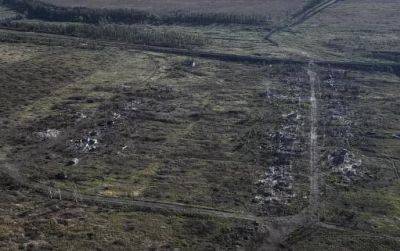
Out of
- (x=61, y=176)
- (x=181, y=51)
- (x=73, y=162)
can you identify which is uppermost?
(x=181, y=51)

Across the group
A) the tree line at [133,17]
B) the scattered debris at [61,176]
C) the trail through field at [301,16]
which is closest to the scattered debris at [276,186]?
the scattered debris at [61,176]

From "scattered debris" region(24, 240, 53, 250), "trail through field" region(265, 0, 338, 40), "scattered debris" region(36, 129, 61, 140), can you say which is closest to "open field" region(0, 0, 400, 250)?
"scattered debris" region(24, 240, 53, 250)

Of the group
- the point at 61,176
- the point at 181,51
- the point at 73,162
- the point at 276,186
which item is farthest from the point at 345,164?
the point at 181,51

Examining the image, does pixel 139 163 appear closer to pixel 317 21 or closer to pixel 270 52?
pixel 270 52

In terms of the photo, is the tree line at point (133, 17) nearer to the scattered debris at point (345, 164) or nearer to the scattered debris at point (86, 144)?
the scattered debris at point (86, 144)

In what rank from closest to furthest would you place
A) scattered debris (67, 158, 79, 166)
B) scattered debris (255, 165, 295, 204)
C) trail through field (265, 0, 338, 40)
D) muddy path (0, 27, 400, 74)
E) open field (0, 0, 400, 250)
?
open field (0, 0, 400, 250)
scattered debris (255, 165, 295, 204)
scattered debris (67, 158, 79, 166)
muddy path (0, 27, 400, 74)
trail through field (265, 0, 338, 40)

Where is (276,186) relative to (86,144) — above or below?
below

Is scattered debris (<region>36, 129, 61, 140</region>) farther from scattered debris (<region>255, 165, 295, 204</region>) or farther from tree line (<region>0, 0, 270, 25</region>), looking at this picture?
tree line (<region>0, 0, 270, 25</region>)

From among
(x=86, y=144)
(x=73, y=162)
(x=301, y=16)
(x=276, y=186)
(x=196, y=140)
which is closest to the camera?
(x=276, y=186)

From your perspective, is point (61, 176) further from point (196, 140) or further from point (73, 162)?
point (196, 140)

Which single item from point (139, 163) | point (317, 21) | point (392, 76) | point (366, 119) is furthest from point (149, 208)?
point (317, 21)

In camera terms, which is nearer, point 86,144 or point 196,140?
point 86,144
